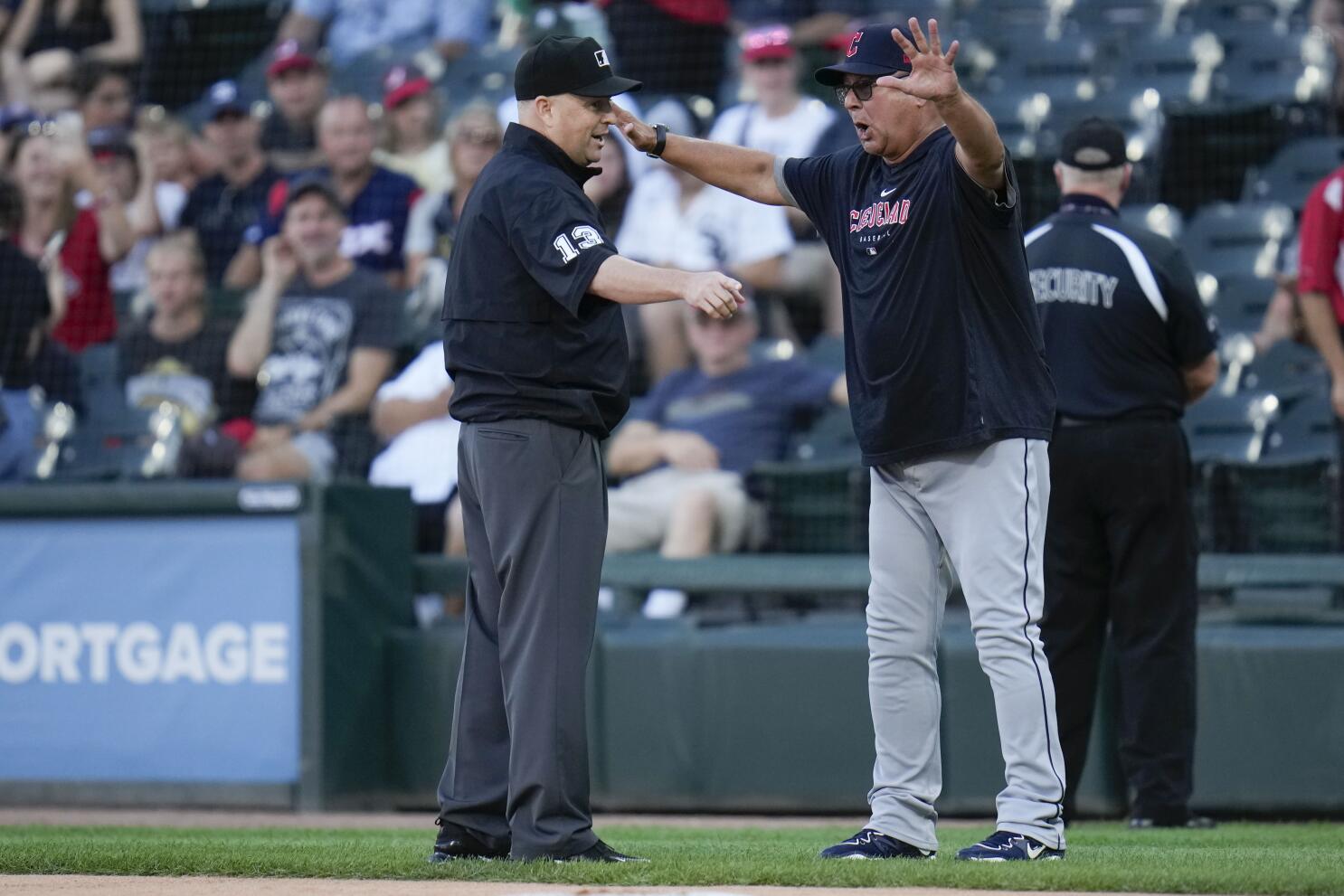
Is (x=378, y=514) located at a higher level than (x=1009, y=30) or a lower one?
lower

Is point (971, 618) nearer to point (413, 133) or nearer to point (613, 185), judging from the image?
point (613, 185)

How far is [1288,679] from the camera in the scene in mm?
6211

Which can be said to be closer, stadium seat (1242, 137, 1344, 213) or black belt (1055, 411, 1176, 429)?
black belt (1055, 411, 1176, 429)

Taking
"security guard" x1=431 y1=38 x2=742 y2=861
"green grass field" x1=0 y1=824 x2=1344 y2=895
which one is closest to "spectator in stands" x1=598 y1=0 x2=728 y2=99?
"green grass field" x1=0 y1=824 x2=1344 y2=895

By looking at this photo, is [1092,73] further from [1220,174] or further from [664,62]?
[664,62]

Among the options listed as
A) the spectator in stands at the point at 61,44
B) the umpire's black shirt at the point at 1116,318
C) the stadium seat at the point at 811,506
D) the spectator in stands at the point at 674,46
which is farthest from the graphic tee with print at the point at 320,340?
the umpire's black shirt at the point at 1116,318

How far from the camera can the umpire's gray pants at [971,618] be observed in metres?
4.11

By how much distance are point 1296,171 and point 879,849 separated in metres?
5.71

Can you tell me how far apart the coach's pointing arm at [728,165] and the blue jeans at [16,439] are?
5.07 metres

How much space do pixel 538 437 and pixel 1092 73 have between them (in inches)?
258

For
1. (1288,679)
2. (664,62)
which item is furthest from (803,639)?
(664,62)

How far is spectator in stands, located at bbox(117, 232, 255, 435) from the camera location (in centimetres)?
946

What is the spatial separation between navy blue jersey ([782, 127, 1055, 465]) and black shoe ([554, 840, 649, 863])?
1044 mm

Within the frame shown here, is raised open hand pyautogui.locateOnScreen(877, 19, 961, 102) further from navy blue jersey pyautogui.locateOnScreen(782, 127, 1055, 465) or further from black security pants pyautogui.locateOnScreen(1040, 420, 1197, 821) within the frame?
black security pants pyautogui.locateOnScreen(1040, 420, 1197, 821)
